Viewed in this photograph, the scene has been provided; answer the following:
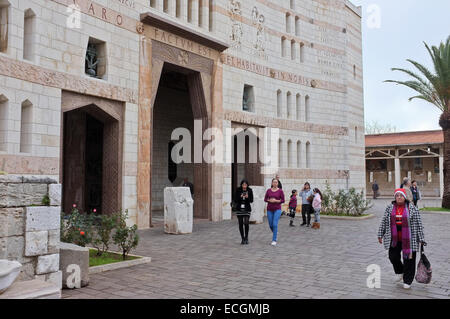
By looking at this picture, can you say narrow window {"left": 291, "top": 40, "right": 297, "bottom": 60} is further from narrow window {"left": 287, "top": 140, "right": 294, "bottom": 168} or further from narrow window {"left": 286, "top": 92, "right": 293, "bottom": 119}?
narrow window {"left": 287, "top": 140, "right": 294, "bottom": 168}

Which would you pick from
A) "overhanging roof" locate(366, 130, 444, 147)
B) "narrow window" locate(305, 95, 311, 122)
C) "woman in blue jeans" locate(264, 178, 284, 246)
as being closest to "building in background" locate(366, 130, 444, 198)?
"overhanging roof" locate(366, 130, 444, 147)

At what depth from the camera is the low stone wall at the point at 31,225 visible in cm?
513

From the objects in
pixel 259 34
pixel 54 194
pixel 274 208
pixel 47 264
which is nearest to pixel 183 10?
pixel 259 34

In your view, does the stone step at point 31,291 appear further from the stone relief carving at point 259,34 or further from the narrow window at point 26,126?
the stone relief carving at point 259,34

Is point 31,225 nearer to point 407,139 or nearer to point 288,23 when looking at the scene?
point 288,23

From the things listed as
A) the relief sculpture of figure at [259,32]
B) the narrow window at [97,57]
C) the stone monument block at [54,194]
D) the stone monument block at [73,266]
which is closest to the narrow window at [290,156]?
the relief sculpture of figure at [259,32]

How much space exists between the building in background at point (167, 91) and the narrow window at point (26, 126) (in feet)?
0.09

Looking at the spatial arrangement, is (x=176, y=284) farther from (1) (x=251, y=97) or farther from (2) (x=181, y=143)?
(2) (x=181, y=143)

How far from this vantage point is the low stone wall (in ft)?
16.8

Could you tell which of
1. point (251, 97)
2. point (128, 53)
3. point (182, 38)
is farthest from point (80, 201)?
point (251, 97)

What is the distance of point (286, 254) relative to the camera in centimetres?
898

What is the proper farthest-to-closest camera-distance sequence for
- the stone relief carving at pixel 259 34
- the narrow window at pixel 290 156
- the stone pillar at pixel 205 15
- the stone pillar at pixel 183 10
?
1. the narrow window at pixel 290 156
2. the stone relief carving at pixel 259 34
3. the stone pillar at pixel 205 15
4. the stone pillar at pixel 183 10

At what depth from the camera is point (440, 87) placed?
20656 mm

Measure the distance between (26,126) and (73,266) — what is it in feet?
18.8
